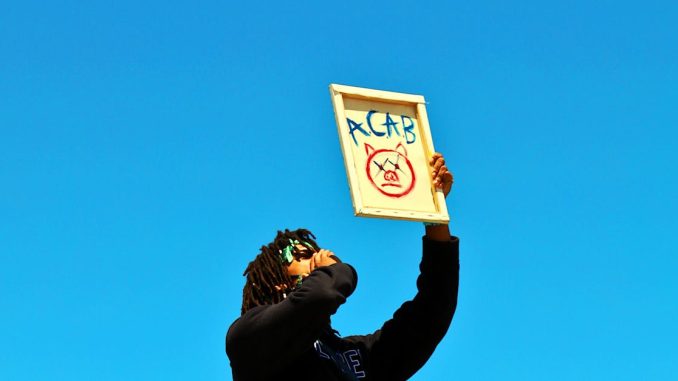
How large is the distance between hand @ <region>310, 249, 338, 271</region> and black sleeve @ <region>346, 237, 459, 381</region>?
1.81 feet

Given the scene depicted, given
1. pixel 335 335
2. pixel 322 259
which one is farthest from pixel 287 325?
pixel 335 335

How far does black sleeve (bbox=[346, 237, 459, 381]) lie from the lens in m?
6.16

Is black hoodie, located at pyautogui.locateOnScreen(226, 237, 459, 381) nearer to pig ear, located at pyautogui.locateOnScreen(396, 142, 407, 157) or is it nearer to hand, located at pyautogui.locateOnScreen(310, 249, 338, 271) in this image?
hand, located at pyautogui.locateOnScreen(310, 249, 338, 271)

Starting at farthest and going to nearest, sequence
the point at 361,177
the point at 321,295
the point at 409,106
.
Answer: the point at 409,106
the point at 361,177
the point at 321,295

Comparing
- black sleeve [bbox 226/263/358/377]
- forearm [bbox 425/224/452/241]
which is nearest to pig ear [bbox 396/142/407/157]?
forearm [bbox 425/224/452/241]

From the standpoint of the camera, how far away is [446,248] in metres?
6.14

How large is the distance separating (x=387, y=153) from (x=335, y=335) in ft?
3.60

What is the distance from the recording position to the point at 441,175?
6.23m

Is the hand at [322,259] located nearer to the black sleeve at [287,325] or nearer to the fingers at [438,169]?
the black sleeve at [287,325]

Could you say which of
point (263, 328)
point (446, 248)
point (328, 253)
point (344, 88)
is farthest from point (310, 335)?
point (344, 88)

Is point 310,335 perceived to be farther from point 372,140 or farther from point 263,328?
point 372,140

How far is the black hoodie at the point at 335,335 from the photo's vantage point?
17.7ft

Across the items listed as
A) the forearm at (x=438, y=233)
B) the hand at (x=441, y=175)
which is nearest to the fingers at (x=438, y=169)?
the hand at (x=441, y=175)

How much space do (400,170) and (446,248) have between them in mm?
525
